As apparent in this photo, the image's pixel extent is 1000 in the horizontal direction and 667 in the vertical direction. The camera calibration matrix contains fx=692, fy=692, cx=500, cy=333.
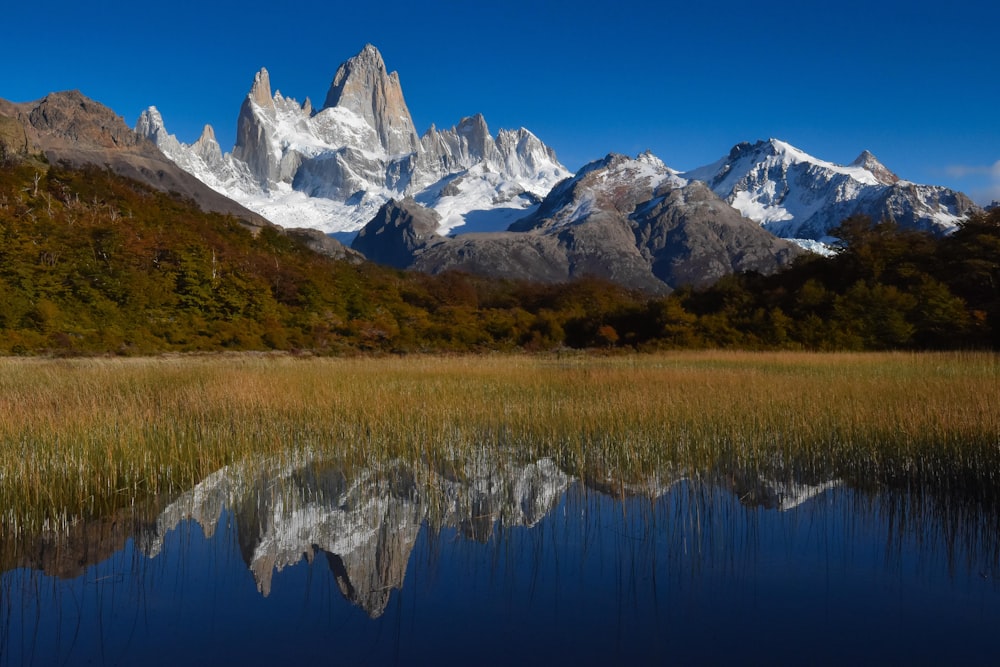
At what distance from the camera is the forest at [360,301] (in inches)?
1142

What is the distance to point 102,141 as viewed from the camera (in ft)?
432

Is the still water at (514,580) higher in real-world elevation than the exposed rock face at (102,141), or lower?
lower

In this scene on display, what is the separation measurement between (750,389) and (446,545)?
9564mm

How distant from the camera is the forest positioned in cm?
2902

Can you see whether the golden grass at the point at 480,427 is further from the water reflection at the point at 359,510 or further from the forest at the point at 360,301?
the forest at the point at 360,301

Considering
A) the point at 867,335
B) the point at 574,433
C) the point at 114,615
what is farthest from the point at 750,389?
the point at 867,335

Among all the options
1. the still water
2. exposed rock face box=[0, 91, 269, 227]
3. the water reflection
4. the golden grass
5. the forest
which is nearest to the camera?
the still water

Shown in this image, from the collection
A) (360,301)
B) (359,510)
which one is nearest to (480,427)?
(359,510)

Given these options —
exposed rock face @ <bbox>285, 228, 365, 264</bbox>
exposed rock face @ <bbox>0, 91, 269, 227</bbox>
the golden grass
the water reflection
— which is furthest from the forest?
exposed rock face @ <bbox>0, 91, 269, 227</bbox>

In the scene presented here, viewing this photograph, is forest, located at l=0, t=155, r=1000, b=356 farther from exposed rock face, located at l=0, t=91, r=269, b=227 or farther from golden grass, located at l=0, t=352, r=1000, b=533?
exposed rock face, located at l=0, t=91, r=269, b=227

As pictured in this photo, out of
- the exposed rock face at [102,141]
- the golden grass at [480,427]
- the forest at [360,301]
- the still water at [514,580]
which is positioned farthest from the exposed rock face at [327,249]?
the still water at [514,580]

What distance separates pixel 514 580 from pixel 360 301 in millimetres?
36197

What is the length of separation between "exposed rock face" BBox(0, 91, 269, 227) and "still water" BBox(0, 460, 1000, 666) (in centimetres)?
12053

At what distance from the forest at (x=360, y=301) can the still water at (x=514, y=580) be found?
24790mm
